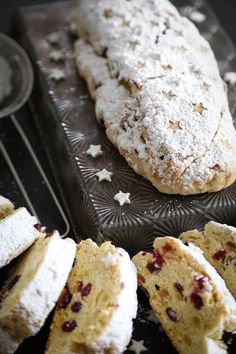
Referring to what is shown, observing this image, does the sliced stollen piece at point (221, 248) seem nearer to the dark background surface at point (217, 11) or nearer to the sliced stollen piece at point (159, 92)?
the sliced stollen piece at point (159, 92)

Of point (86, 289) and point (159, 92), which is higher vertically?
point (159, 92)

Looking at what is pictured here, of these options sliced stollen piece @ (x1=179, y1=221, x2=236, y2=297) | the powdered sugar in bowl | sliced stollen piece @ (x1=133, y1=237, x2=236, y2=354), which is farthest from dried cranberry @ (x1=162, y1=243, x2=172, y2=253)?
the powdered sugar in bowl

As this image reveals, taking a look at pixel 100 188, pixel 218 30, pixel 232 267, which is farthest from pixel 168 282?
pixel 218 30

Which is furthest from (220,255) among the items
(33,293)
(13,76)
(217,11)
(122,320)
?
(217,11)

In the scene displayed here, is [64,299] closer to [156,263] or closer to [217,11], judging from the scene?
[156,263]

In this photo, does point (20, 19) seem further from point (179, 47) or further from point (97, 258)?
point (97, 258)

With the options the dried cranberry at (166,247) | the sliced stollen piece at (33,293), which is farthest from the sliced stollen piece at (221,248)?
the sliced stollen piece at (33,293)
